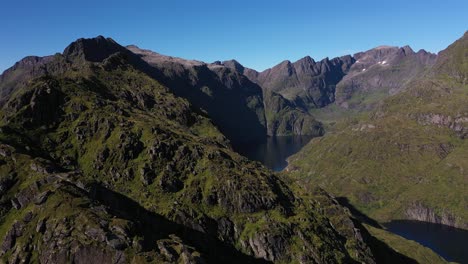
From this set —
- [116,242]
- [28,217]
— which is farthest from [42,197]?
[116,242]

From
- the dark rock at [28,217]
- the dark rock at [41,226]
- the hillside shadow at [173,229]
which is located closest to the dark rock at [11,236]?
the dark rock at [28,217]

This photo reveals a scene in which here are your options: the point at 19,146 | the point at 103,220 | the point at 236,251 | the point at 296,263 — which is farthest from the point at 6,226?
the point at 296,263

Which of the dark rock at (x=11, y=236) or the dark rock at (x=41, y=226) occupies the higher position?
the dark rock at (x=41, y=226)

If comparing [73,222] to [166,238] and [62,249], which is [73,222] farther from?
[166,238]

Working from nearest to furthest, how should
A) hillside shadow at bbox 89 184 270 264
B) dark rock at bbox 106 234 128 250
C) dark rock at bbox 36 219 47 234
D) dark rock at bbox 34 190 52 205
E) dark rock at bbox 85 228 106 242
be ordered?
dark rock at bbox 106 234 128 250, dark rock at bbox 85 228 106 242, dark rock at bbox 36 219 47 234, dark rock at bbox 34 190 52 205, hillside shadow at bbox 89 184 270 264

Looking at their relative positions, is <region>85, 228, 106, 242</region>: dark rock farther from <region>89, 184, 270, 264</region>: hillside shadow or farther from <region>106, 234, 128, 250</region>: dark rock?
<region>89, 184, 270, 264</region>: hillside shadow

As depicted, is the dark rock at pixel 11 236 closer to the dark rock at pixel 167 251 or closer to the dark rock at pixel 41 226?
the dark rock at pixel 41 226

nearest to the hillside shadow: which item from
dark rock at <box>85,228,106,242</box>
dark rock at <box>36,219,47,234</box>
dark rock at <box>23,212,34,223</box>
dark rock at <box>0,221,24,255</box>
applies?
dark rock at <box>85,228,106,242</box>

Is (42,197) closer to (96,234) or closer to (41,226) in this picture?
(41,226)

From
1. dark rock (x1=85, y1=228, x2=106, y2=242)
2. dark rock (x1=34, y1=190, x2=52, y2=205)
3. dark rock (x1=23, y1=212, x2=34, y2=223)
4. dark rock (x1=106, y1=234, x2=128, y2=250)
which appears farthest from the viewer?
dark rock (x1=34, y1=190, x2=52, y2=205)

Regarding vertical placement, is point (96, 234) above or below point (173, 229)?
above

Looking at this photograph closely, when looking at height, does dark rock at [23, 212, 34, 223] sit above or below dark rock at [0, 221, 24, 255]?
above
